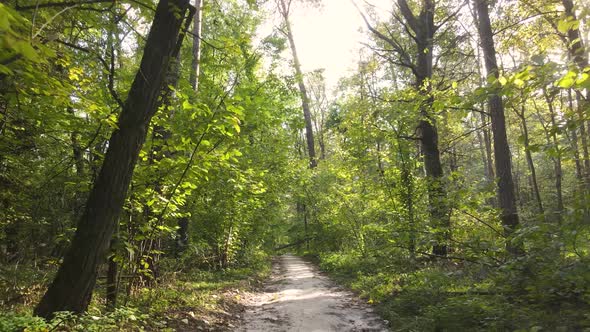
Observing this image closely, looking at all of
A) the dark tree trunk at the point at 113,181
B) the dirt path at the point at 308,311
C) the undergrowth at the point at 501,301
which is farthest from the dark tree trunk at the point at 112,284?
the undergrowth at the point at 501,301

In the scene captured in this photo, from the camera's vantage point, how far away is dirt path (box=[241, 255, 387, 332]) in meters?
5.77

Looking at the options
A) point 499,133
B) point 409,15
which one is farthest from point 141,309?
point 409,15

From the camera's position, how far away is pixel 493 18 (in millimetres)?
11641

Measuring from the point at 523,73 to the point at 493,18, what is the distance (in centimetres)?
1020

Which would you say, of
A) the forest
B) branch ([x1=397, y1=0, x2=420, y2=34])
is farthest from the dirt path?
branch ([x1=397, y1=0, x2=420, y2=34])

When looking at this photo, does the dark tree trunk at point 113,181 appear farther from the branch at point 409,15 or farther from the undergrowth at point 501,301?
the branch at point 409,15

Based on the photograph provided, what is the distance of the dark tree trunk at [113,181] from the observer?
3.89 metres

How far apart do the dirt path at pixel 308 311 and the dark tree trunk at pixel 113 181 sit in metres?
2.73

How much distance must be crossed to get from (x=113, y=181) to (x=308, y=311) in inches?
172

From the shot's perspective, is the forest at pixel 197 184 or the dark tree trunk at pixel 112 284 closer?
the forest at pixel 197 184

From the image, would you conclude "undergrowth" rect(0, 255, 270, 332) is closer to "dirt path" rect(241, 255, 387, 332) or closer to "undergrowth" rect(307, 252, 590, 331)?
"dirt path" rect(241, 255, 387, 332)

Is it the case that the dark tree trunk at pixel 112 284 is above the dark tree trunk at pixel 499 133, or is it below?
below

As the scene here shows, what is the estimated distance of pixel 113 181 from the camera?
4082mm

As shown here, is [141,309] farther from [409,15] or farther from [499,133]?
[409,15]
